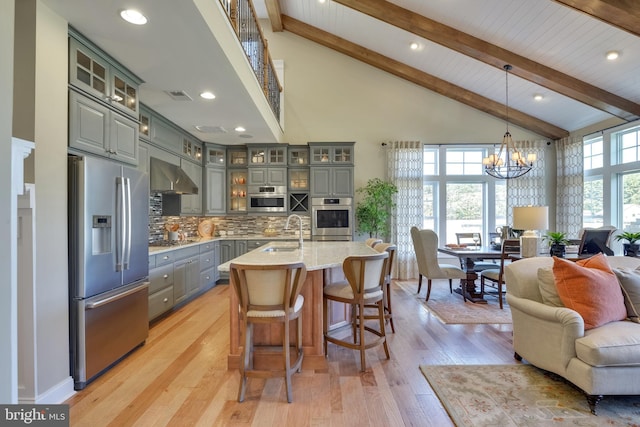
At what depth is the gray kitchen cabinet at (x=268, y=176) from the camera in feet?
20.2

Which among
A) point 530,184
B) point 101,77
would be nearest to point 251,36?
point 101,77

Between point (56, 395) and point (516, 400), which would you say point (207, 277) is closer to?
point (56, 395)

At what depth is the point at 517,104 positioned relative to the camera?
6070mm

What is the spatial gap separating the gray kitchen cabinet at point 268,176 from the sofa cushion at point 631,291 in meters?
4.89

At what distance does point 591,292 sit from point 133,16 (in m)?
3.69

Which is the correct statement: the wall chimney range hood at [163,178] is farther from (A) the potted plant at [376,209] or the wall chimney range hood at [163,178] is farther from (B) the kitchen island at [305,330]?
(A) the potted plant at [376,209]

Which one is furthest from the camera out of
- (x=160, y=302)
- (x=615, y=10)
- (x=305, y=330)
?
(x=160, y=302)

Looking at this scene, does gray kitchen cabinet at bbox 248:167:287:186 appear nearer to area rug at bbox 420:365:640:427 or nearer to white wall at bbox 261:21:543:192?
white wall at bbox 261:21:543:192

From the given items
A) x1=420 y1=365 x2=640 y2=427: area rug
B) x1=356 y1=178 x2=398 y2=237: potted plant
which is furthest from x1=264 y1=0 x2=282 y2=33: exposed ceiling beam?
x1=420 y1=365 x2=640 y2=427: area rug

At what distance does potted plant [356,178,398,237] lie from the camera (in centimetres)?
620

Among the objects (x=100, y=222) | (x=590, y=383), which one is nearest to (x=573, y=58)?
(x=590, y=383)

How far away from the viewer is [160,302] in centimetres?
378

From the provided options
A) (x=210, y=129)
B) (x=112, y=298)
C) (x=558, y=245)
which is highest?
(x=210, y=129)

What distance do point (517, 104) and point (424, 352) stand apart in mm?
5332
